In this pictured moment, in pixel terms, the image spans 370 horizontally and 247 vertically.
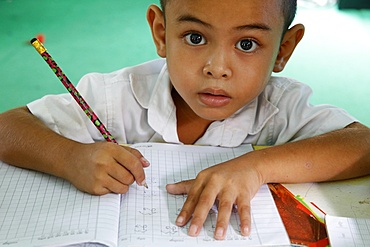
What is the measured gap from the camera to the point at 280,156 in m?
0.83

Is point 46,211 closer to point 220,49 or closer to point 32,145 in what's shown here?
point 32,145

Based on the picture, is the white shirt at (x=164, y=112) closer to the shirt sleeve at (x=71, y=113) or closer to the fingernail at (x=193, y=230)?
the shirt sleeve at (x=71, y=113)

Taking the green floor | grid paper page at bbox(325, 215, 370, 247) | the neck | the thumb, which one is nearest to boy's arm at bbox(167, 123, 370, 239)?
the thumb

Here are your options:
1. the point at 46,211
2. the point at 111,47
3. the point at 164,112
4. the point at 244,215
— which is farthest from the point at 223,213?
the point at 111,47

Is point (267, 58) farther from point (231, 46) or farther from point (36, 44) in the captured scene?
point (36, 44)

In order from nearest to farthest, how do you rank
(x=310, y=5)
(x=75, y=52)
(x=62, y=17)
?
(x=75, y=52), (x=62, y=17), (x=310, y=5)

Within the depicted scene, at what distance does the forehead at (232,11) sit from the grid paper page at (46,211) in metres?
0.30

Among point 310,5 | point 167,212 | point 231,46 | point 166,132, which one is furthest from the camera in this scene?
point 310,5

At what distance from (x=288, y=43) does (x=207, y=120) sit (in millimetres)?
208

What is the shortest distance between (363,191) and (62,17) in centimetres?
211

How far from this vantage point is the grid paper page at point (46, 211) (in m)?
0.65

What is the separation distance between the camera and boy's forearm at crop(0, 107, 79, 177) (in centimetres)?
80

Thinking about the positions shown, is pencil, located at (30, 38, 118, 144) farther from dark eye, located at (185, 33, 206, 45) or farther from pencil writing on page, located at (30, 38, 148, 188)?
dark eye, located at (185, 33, 206, 45)

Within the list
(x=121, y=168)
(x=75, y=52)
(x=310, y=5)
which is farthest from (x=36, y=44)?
(x=310, y=5)
